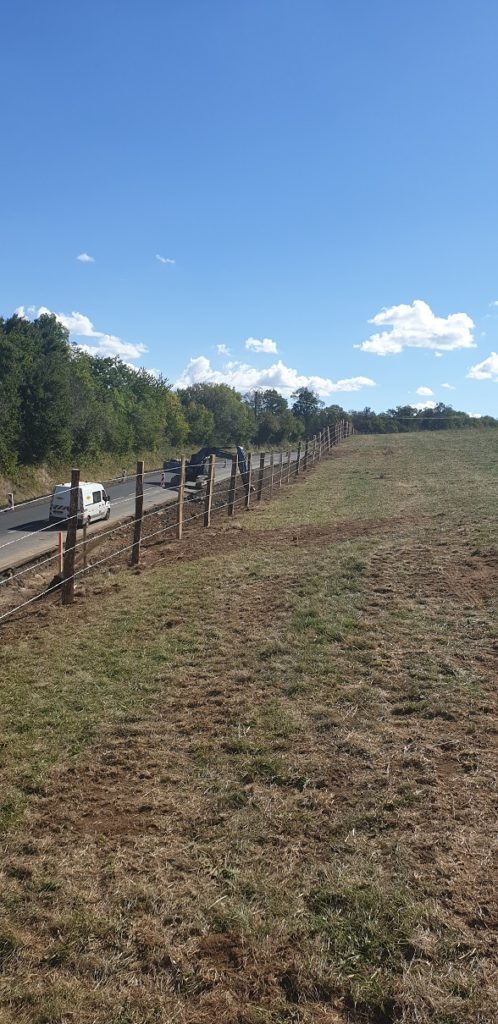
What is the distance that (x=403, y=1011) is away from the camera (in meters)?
2.85

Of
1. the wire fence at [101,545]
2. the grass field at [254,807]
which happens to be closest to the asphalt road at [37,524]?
the wire fence at [101,545]

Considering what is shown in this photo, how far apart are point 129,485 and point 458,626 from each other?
32.7m

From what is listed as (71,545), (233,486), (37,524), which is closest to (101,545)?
(233,486)

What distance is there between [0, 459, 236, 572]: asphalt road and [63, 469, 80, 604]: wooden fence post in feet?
5.69

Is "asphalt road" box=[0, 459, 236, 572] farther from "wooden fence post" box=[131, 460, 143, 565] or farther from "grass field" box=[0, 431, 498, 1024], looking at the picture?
"grass field" box=[0, 431, 498, 1024]

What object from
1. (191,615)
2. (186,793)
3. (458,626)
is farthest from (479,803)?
(191,615)

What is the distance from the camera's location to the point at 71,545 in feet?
31.7

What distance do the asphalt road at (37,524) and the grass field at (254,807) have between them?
5411mm

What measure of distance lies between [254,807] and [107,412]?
41.7 meters

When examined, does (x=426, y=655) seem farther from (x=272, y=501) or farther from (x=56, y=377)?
(x=56, y=377)

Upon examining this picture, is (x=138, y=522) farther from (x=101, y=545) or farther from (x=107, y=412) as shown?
(x=107, y=412)

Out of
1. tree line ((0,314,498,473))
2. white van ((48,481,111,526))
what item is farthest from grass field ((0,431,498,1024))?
tree line ((0,314,498,473))

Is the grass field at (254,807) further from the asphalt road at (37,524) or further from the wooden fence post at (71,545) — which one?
the asphalt road at (37,524)

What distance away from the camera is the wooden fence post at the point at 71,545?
9.40 m
